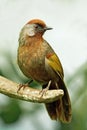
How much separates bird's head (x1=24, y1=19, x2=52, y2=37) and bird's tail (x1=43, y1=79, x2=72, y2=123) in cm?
48

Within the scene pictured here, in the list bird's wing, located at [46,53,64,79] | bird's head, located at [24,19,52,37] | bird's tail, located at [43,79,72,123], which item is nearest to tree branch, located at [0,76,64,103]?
bird's tail, located at [43,79,72,123]

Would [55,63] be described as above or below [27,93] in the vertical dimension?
below

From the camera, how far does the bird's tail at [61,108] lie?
5.03m

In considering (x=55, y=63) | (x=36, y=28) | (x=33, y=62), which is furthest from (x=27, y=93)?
(x=36, y=28)

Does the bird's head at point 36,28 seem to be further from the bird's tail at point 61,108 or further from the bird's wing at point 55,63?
the bird's tail at point 61,108

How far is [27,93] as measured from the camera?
14.9 feet

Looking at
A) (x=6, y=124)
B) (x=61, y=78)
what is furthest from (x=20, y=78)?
(x=61, y=78)

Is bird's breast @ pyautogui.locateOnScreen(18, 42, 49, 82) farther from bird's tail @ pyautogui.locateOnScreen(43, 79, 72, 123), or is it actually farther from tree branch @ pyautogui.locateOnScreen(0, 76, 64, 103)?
tree branch @ pyautogui.locateOnScreen(0, 76, 64, 103)

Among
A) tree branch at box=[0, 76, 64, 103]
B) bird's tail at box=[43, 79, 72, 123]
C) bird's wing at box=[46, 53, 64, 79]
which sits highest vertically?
tree branch at box=[0, 76, 64, 103]

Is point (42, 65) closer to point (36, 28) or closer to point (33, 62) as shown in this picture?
point (33, 62)

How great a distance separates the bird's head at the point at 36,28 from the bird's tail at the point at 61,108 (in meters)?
0.48

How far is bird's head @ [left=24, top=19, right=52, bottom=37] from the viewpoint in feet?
17.5

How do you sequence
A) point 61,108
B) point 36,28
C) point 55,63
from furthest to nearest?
point 36,28
point 55,63
point 61,108

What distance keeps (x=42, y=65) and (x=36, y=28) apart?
392mm
